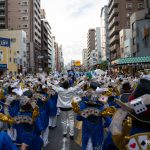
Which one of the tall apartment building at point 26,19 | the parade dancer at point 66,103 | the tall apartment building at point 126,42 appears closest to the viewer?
the parade dancer at point 66,103

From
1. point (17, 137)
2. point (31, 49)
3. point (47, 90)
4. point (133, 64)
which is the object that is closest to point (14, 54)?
point (31, 49)

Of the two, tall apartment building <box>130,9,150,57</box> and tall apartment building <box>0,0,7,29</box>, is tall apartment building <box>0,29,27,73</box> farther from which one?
tall apartment building <box>130,9,150,57</box>

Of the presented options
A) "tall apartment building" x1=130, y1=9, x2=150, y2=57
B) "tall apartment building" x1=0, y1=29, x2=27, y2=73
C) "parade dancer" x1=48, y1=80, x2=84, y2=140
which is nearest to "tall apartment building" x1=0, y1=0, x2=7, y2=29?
"tall apartment building" x1=0, y1=29, x2=27, y2=73

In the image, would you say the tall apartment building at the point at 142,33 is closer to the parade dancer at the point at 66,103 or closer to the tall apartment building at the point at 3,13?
the tall apartment building at the point at 3,13

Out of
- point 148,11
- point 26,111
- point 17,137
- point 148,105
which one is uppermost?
point 148,11

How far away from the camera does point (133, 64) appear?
40219 millimetres

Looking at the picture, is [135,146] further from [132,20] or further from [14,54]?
[14,54]

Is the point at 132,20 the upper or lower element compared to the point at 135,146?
upper

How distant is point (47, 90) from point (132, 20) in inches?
2015

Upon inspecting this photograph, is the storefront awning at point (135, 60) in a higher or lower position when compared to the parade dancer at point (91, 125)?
higher

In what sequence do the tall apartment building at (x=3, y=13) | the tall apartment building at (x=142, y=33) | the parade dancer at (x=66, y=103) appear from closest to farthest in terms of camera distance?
1. the parade dancer at (x=66, y=103)
2. the tall apartment building at (x=142, y=33)
3. the tall apartment building at (x=3, y=13)

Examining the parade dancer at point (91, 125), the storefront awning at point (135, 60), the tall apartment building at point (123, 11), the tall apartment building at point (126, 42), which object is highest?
the tall apartment building at point (123, 11)

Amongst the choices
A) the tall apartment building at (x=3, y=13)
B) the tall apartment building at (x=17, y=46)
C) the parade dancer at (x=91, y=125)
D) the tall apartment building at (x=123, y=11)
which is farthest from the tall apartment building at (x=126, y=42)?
the parade dancer at (x=91, y=125)

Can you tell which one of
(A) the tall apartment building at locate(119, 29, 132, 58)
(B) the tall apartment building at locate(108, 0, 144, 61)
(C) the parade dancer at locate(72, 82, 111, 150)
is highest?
(B) the tall apartment building at locate(108, 0, 144, 61)
